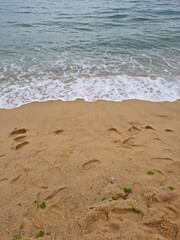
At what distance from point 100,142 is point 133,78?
3635 mm

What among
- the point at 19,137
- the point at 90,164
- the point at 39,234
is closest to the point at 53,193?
the point at 39,234

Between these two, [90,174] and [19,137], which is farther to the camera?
[19,137]

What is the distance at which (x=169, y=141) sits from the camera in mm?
3328

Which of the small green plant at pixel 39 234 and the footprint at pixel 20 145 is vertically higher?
the footprint at pixel 20 145

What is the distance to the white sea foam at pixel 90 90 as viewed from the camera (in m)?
4.93


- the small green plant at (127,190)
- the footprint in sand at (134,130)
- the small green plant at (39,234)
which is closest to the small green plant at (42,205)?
the small green plant at (39,234)

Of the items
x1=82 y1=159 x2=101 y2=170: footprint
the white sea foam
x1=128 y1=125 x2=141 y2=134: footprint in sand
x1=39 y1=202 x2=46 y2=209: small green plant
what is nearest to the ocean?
the white sea foam

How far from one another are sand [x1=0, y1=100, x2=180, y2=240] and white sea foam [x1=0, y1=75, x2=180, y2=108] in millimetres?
746

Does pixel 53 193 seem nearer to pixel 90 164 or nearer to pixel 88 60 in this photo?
pixel 90 164

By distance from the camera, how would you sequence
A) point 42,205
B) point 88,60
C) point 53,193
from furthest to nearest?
point 88,60, point 53,193, point 42,205

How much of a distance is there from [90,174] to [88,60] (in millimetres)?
6109

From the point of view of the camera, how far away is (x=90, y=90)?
17.5 feet

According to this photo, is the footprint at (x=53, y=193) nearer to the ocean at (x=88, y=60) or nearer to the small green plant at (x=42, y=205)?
the small green plant at (x=42, y=205)

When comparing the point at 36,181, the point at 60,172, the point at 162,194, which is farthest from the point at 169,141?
the point at 36,181
